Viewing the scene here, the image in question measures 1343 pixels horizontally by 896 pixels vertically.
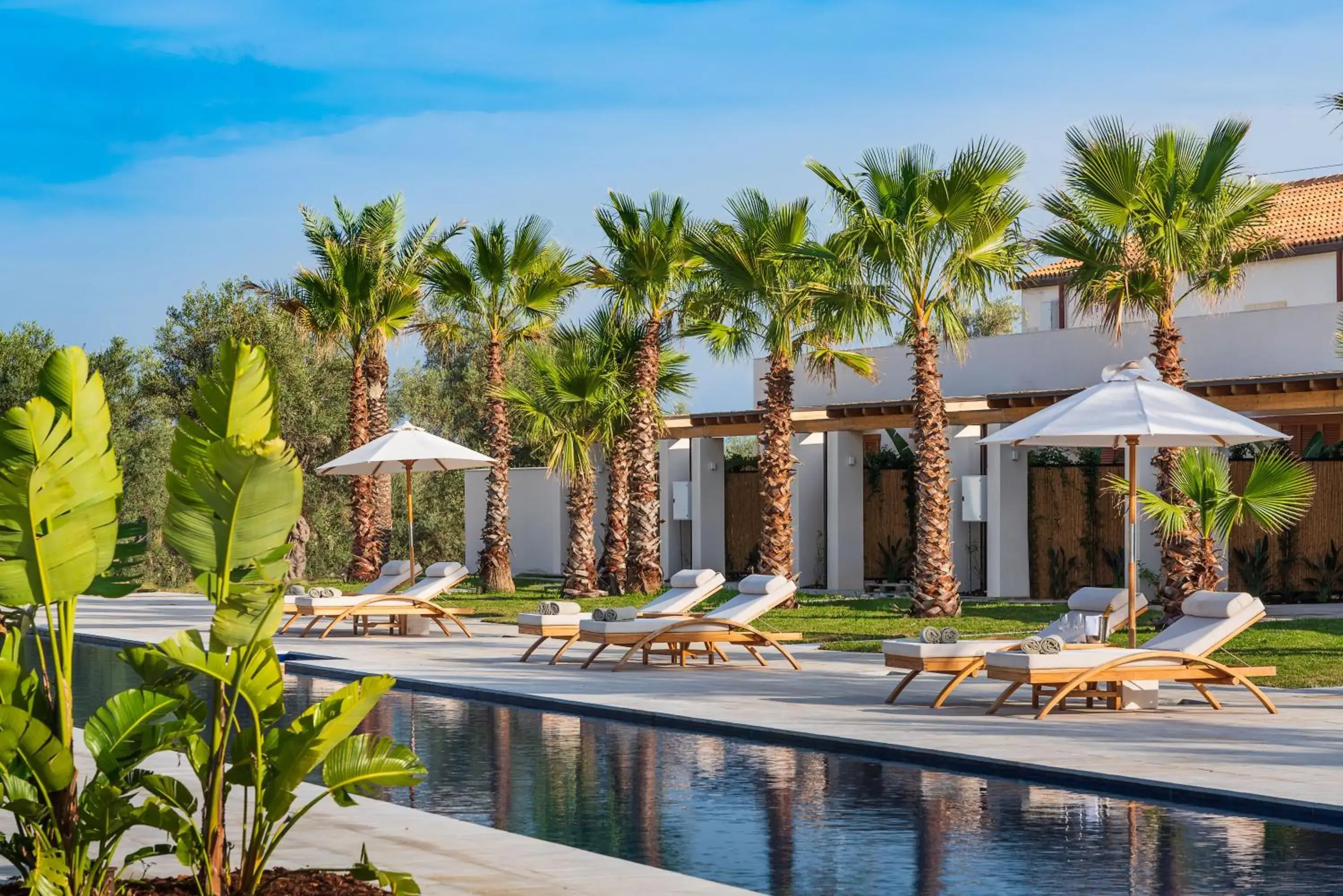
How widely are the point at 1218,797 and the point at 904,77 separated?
1418 centimetres

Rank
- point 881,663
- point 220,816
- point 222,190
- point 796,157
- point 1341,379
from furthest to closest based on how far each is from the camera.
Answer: point 222,190
point 796,157
point 1341,379
point 881,663
point 220,816

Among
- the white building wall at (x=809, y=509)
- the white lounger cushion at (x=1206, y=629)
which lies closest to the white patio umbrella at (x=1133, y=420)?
the white lounger cushion at (x=1206, y=629)

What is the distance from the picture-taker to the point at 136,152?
41.9 m

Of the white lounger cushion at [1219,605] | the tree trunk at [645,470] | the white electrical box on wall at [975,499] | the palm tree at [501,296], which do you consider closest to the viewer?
the white lounger cushion at [1219,605]

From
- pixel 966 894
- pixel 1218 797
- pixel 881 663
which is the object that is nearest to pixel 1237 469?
pixel 881 663

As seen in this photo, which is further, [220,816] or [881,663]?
[881,663]

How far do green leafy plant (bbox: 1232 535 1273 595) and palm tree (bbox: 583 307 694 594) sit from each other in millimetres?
9789

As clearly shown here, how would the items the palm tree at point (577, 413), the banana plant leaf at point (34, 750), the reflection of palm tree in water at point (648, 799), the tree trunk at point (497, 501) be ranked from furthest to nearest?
1. the tree trunk at point (497, 501)
2. the palm tree at point (577, 413)
3. the reflection of palm tree in water at point (648, 799)
4. the banana plant leaf at point (34, 750)

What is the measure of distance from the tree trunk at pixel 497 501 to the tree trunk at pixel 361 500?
12.3 ft

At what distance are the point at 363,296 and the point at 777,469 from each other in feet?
37.9

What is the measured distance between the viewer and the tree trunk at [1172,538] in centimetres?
1992

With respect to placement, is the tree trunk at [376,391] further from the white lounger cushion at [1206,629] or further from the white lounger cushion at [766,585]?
the white lounger cushion at [1206,629]

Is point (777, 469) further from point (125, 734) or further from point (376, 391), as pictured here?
point (125, 734)

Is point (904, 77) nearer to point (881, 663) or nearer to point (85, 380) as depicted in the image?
point (881, 663)
